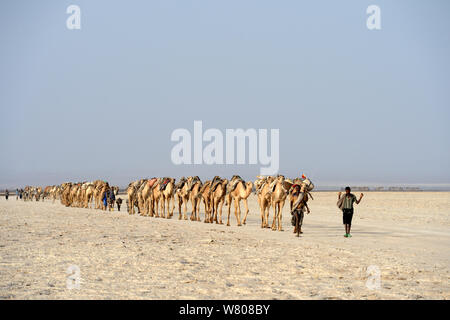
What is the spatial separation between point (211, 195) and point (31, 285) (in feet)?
57.3

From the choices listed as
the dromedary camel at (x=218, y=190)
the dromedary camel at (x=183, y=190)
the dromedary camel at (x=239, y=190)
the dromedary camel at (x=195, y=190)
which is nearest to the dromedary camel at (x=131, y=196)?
the dromedary camel at (x=183, y=190)

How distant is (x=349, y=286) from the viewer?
928 centimetres

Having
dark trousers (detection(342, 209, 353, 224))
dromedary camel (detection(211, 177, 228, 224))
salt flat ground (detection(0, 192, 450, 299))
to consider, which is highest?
dromedary camel (detection(211, 177, 228, 224))

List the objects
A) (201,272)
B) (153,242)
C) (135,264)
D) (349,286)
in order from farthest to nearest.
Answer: (153,242), (135,264), (201,272), (349,286)

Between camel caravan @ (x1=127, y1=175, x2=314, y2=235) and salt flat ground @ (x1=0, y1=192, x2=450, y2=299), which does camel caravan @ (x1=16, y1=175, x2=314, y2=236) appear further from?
salt flat ground @ (x1=0, y1=192, x2=450, y2=299)

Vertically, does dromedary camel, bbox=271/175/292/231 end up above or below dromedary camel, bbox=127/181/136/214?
above

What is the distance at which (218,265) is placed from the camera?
37.9 ft

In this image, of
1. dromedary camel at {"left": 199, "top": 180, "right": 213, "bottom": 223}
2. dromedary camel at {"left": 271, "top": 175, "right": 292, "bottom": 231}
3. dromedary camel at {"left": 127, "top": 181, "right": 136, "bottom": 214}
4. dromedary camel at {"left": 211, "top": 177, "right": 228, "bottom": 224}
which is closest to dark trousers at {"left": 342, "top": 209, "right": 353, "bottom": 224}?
dromedary camel at {"left": 271, "top": 175, "right": 292, "bottom": 231}

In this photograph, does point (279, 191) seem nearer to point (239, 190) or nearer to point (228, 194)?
point (239, 190)

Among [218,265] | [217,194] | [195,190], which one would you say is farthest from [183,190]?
[218,265]

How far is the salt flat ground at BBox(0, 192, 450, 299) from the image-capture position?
8680 mm
